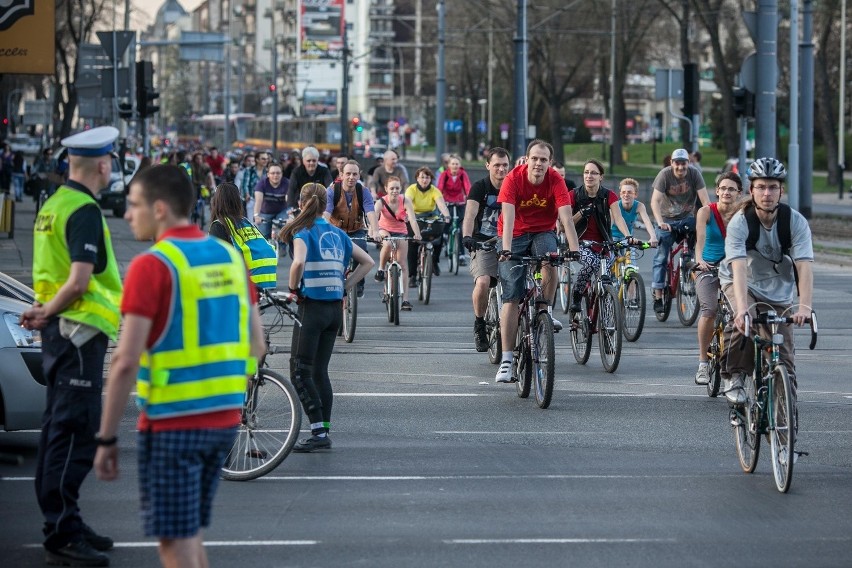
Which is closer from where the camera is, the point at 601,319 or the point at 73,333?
the point at 73,333

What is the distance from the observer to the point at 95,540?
6.81 m

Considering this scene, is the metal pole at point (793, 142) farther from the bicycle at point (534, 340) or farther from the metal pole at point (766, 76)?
the bicycle at point (534, 340)

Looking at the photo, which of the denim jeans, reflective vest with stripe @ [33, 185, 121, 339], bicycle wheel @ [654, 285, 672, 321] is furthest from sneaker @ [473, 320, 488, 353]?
reflective vest with stripe @ [33, 185, 121, 339]

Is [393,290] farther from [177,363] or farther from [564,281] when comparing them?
[177,363]

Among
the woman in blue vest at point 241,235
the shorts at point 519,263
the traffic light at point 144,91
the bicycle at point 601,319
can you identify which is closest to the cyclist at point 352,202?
the bicycle at point 601,319

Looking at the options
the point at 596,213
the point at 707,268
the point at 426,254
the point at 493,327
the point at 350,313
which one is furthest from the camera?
the point at 426,254

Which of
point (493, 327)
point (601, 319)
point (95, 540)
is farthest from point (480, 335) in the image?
point (95, 540)

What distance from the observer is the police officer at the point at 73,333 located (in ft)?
21.7

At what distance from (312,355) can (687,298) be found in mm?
8280

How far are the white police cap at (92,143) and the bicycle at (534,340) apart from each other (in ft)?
15.7

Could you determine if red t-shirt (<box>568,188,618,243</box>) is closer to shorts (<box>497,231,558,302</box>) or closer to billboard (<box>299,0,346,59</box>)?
shorts (<box>497,231,558,302</box>)

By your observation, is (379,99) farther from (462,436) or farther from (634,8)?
(462,436)

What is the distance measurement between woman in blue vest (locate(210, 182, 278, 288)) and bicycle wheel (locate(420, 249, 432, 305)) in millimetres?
8019

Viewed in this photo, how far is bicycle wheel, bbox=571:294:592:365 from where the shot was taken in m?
13.6
